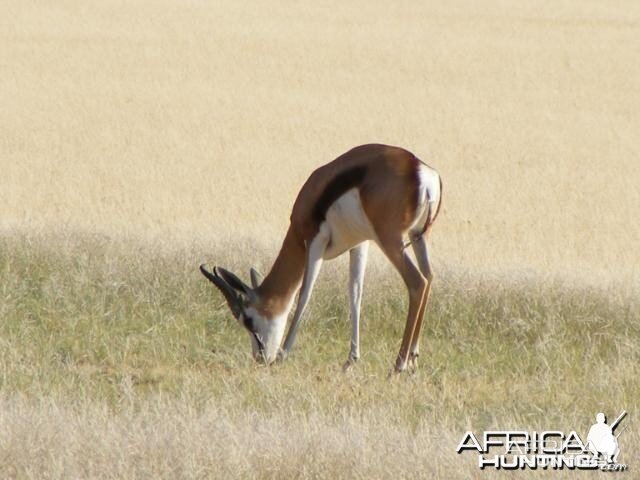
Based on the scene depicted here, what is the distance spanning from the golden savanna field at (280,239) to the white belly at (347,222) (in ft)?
2.99

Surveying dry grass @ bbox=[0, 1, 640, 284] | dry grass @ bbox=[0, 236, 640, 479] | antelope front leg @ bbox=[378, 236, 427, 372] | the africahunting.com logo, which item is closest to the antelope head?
dry grass @ bbox=[0, 236, 640, 479]

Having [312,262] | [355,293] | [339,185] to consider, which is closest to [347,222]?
[339,185]

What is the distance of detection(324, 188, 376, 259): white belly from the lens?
31.5 ft

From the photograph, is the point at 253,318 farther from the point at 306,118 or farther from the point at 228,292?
the point at 306,118

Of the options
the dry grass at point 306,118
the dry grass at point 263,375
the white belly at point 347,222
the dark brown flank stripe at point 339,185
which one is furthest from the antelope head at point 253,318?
the dry grass at point 306,118

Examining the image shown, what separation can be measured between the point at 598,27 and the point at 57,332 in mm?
32810

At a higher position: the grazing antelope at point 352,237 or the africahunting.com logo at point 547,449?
the grazing antelope at point 352,237

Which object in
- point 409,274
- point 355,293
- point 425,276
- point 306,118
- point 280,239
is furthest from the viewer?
point 306,118

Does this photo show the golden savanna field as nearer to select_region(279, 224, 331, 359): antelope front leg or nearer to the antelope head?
the antelope head

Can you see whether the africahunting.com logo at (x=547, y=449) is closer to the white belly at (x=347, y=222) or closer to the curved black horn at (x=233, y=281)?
the white belly at (x=347, y=222)

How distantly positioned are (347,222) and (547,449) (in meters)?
3.36

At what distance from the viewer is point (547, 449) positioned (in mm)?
6711

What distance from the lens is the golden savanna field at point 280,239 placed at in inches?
266

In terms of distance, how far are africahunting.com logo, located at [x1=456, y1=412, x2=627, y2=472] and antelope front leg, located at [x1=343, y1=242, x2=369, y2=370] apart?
8.26 ft
